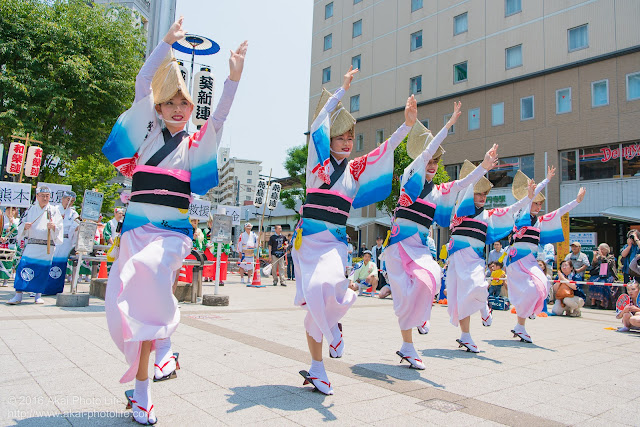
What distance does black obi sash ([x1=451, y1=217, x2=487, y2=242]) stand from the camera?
6.07 metres

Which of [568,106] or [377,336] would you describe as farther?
[568,106]

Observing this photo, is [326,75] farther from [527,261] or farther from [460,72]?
[527,261]

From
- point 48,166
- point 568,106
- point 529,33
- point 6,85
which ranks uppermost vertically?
point 529,33

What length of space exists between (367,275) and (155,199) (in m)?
12.1

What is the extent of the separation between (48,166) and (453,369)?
909 inches

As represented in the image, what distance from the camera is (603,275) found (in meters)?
11.8

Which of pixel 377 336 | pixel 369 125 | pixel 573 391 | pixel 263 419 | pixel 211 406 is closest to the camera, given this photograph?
pixel 263 419

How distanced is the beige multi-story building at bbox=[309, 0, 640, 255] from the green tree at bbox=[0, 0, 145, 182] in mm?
16191

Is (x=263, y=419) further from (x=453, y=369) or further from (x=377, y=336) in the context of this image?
(x=377, y=336)

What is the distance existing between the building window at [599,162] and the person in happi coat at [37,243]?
Answer: 69.3 feet

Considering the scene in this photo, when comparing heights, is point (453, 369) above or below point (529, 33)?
below

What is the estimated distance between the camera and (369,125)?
31188 mm

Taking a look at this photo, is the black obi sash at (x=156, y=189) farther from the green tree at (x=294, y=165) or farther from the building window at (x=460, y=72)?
the green tree at (x=294, y=165)

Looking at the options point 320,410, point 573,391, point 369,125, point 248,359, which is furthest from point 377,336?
point 369,125
